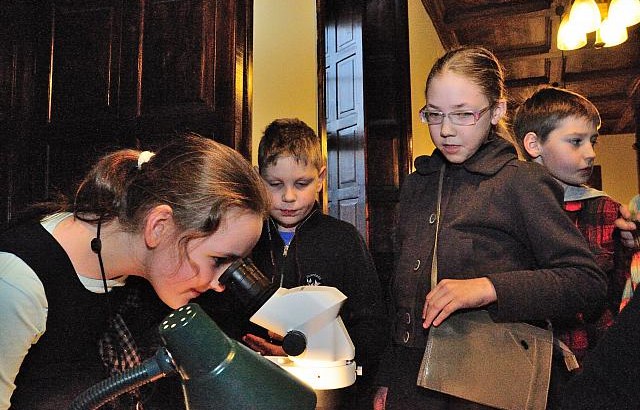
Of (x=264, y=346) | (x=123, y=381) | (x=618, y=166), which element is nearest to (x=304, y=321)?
(x=264, y=346)

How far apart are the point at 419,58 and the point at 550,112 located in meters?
2.44

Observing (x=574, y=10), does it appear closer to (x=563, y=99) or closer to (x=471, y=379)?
(x=563, y=99)

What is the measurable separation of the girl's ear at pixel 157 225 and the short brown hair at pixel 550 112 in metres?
1.17

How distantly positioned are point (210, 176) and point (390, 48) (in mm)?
2524

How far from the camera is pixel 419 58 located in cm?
423

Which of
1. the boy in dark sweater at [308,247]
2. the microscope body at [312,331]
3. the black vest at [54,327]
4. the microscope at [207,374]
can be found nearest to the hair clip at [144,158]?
the black vest at [54,327]

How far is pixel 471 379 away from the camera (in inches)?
45.6

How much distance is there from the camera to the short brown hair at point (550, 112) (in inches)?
73.7

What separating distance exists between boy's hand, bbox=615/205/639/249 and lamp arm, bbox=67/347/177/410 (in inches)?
51.5

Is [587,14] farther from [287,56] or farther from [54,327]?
[54,327]

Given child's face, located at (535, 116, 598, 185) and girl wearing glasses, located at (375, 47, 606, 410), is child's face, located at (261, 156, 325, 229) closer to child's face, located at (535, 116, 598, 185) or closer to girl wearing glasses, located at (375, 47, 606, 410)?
girl wearing glasses, located at (375, 47, 606, 410)

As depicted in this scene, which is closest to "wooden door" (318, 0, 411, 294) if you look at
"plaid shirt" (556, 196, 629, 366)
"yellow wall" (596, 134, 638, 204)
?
"plaid shirt" (556, 196, 629, 366)

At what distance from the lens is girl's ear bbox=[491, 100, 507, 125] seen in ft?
4.65

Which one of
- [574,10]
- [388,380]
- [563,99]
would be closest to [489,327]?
[388,380]
